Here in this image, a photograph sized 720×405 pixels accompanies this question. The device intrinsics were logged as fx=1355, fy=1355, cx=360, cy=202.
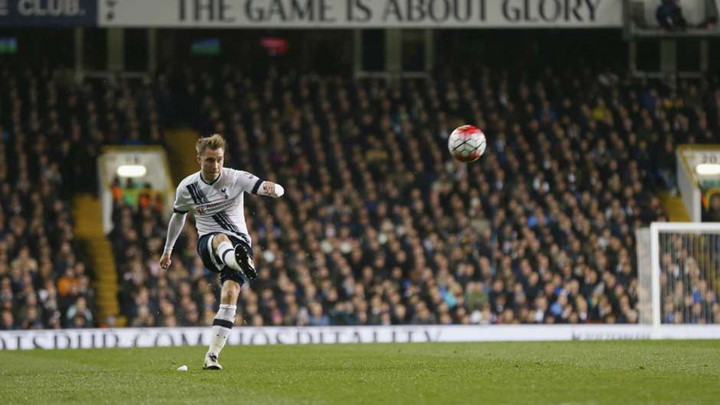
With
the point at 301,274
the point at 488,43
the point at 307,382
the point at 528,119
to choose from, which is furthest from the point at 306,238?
the point at 307,382

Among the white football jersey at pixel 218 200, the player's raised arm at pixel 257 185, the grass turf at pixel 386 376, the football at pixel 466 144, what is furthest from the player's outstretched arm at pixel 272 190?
the football at pixel 466 144

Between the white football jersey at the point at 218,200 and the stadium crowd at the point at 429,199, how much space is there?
9520mm

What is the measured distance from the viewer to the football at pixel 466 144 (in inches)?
551

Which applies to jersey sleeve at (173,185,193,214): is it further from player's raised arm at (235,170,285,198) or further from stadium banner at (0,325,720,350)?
stadium banner at (0,325,720,350)

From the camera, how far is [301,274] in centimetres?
2158

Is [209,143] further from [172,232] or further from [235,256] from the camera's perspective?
[172,232]

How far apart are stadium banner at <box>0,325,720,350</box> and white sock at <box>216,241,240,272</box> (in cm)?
800

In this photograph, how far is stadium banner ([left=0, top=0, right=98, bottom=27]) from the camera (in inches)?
962

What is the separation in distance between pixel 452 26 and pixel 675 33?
414 cm

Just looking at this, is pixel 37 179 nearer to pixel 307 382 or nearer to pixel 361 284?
pixel 361 284

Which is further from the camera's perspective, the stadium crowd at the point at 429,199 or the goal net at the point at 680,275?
the stadium crowd at the point at 429,199

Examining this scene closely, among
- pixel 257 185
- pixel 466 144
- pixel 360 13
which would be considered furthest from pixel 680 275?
pixel 257 185

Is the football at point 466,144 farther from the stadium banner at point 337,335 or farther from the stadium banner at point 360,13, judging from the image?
the stadium banner at point 360,13

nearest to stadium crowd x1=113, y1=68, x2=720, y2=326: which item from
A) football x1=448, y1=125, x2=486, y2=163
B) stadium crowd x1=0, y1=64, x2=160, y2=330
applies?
stadium crowd x1=0, y1=64, x2=160, y2=330
